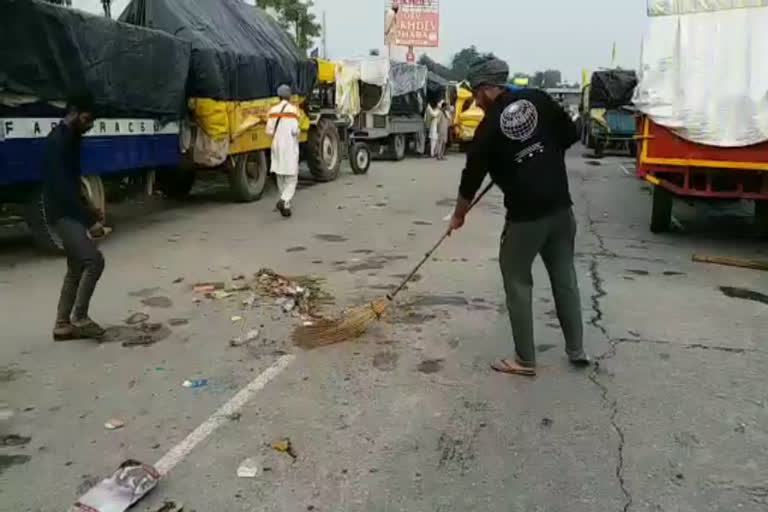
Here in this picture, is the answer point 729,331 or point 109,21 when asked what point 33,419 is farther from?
point 109,21

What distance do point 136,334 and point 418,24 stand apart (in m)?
31.3

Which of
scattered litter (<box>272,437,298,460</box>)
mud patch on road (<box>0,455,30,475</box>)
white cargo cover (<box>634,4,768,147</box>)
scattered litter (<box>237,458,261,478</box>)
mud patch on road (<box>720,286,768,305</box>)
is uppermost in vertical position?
white cargo cover (<box>634,4,768,147</box>)

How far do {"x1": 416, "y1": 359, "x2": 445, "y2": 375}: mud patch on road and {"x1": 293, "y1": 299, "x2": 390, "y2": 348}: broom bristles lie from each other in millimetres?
714

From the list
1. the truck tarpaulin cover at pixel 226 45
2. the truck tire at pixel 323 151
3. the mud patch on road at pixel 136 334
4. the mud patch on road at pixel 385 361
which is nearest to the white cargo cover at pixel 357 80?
the truck tire at pixel 323 151

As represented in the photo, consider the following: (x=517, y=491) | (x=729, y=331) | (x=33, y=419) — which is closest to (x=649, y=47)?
(x=729, y=331)

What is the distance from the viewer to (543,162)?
4625 mm

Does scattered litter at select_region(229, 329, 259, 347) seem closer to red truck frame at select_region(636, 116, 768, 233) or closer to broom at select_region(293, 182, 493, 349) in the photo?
broom at select_region(293, 182, 493, 349)

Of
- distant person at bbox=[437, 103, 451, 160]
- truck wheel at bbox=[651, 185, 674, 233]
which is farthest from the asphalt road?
distant person at bbox=[437, 103, 451, 160]

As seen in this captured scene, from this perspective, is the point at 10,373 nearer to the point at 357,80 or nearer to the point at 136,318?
the point at 136,318

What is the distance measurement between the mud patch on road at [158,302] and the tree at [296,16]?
1212 inches

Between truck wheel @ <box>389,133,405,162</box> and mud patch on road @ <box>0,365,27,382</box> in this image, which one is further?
truck wheel @ <box>389,133,405,162</box>

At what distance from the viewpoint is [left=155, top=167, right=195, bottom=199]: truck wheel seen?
44.4 ft

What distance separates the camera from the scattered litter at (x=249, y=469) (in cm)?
359

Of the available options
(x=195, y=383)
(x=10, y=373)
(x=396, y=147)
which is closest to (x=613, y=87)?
(x=396, y=147)
